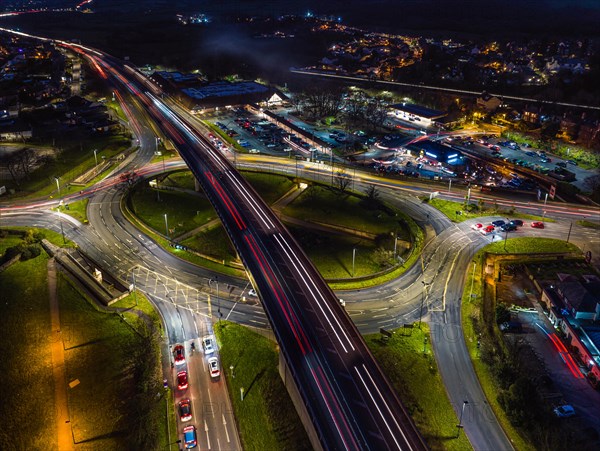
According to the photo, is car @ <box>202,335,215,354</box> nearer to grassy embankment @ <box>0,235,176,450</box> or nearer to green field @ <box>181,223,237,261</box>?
grassy embankment @ <box>0,235,176,450</box>

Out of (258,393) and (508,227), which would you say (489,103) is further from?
(258,393)

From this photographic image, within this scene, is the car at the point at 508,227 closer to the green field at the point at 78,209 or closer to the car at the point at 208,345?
the car at the point at 208,345

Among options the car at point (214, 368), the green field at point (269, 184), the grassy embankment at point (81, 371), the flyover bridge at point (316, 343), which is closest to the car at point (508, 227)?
the flyover bridge at point (316, 343)

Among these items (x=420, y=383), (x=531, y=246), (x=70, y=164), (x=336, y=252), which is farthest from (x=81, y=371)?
(x=70, y=164)

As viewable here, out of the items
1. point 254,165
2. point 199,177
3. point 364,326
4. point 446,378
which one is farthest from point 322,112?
point 446,378

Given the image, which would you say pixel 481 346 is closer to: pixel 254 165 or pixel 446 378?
pixel 446 378

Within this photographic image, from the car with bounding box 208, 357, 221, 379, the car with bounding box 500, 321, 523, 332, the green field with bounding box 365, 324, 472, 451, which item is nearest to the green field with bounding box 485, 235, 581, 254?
the car with bounding box 500, 321, 523, 332
